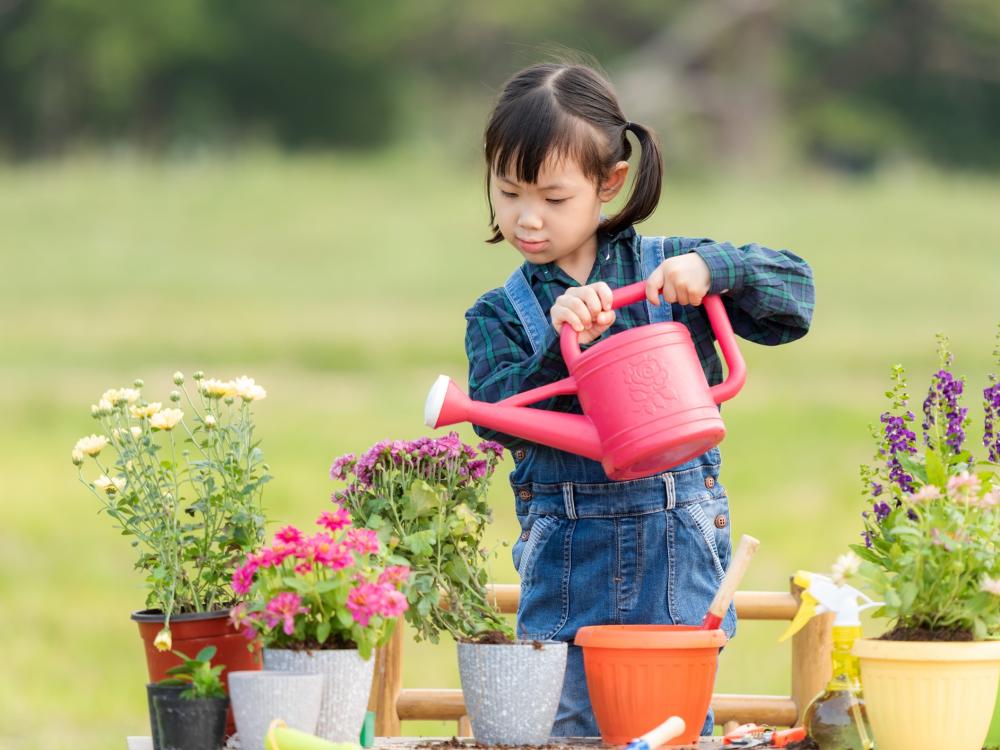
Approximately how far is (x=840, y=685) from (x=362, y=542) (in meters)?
0.61

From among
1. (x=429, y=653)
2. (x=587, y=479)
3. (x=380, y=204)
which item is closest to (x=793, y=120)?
(x=380, y=204)

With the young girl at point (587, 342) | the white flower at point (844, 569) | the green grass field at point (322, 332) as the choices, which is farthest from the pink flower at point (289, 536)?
the green grass field at point (322, 332)

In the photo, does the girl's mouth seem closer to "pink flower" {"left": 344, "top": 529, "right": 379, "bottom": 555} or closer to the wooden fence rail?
"pink flower" {"left": 344, "top": 529, "right": 379, "bottom": 555}

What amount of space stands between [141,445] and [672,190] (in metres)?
16.3

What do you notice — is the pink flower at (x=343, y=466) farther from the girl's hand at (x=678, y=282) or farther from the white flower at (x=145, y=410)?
the girl's hand at (x=678, y=282)

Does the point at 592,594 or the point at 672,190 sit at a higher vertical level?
the point at 672,190

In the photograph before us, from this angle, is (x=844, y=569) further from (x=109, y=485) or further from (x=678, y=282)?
(x=109, y=485)

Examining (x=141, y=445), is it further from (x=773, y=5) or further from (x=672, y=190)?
(x=773, y=5)

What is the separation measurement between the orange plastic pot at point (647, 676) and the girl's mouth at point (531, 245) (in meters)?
0.61

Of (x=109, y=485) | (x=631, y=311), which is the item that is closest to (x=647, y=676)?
(x=631, y=311)

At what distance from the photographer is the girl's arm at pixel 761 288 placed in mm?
2062

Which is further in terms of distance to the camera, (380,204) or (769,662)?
(380,204)

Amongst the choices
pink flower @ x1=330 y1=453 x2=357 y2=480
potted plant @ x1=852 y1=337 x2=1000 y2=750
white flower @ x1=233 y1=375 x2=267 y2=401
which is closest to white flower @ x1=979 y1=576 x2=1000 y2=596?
potted plant @ x1=852 y1=337 x2=1000 y2=750

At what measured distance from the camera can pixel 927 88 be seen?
2397 centimetres
